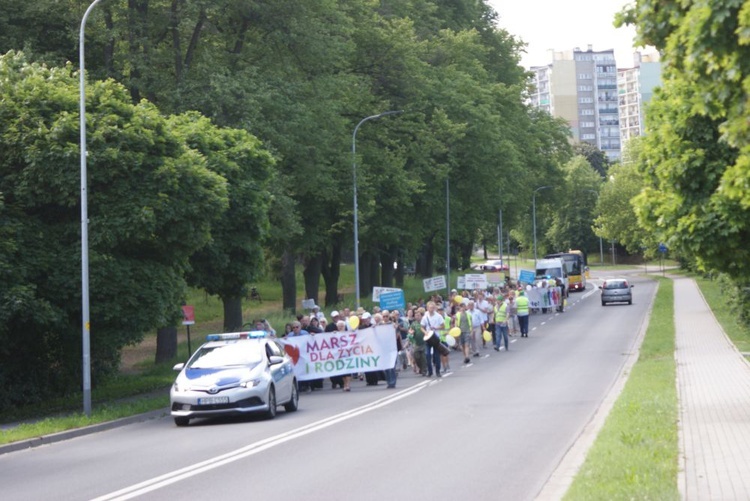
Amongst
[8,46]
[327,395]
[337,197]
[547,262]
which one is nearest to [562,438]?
[327,395]

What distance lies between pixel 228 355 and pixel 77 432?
9.84ft

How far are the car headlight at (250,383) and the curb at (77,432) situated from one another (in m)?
2.83

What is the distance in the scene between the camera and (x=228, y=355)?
68.0 feet

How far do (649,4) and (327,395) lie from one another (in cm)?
1846

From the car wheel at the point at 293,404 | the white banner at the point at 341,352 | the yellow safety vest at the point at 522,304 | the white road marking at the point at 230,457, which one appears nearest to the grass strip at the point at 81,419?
the car wheel at the point at 293,404

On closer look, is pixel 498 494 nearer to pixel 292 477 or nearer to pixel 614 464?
pixel 614 464

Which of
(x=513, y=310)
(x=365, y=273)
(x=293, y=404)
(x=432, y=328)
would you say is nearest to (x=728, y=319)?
(x=513, y=310)

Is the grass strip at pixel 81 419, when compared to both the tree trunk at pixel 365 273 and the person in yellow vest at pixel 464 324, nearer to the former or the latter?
the person in yellow vest at pixel 464 324

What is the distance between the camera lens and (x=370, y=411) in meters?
20.5

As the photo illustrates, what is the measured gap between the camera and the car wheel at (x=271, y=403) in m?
20.0

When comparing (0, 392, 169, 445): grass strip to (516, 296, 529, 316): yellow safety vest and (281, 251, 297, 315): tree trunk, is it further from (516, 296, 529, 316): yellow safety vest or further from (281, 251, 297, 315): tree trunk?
(281, 251, 297, 315): tree trunk

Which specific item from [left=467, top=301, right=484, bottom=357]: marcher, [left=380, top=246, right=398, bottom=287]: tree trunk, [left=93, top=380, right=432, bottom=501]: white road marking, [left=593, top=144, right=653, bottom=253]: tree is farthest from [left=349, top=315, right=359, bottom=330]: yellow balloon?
[left=593, top=144, right=653, bottom=253]: tree

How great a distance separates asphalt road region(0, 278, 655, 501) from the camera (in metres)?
11.6

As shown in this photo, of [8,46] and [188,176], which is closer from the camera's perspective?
[188,176]
